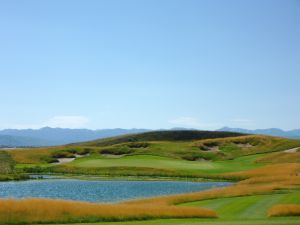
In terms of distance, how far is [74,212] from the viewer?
93.9ft

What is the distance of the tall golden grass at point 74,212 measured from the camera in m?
27.3

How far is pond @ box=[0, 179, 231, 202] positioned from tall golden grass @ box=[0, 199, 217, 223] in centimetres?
2055

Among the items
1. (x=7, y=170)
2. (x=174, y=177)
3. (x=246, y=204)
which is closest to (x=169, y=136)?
(x=7, y=170)

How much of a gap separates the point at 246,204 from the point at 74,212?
14453mm

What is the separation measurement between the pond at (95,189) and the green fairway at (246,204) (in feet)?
49.5

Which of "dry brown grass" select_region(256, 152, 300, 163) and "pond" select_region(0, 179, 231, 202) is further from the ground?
"dry brown grass" select_region(256, 152, 300, 163)

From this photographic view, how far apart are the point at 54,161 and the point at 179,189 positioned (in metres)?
53.5

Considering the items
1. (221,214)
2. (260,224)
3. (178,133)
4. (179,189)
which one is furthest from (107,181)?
(178,133)

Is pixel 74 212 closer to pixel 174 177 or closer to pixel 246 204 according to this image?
pixel 246 204

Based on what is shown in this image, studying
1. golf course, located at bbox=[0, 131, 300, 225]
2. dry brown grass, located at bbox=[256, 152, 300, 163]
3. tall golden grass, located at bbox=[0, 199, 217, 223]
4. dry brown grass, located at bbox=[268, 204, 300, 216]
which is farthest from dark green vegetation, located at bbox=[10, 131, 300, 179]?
tall golden grass, located at bbox=[0, 199, 217, 223]

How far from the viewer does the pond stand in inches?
2148

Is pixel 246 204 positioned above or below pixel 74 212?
below

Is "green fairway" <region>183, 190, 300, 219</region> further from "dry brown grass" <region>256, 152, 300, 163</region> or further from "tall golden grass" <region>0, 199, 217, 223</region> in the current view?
"dry brown grass" <region>256, 152, 300, 163</region>

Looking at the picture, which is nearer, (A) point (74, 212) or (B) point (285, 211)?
(A) point (74, 212)
